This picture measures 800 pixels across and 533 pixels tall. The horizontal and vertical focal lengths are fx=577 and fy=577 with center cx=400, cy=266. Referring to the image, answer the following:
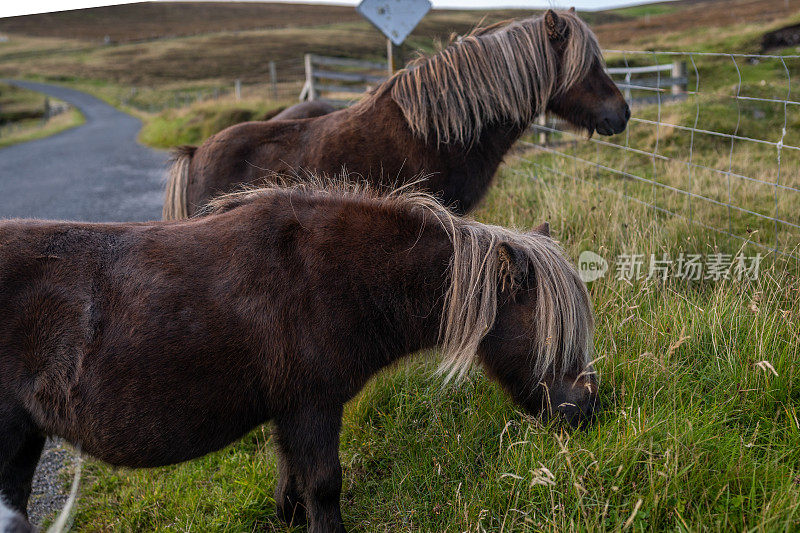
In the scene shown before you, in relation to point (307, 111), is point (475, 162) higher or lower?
lower

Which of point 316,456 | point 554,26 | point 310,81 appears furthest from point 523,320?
point 310,81

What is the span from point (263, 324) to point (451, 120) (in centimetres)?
257

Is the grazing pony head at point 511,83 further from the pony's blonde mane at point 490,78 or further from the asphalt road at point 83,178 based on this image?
the asphalt road at point 83,178

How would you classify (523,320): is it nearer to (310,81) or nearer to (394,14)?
(394,14)

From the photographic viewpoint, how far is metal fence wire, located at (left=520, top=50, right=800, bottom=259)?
5.43m

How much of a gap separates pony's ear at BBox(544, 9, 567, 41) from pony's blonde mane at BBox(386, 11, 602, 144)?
0.06ft

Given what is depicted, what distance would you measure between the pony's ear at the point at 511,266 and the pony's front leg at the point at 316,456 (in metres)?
0.97

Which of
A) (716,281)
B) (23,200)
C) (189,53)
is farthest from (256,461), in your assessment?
(189,53)

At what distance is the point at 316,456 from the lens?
8.45ft

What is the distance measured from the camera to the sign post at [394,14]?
24.8ft

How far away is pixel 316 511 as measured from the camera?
2.67m

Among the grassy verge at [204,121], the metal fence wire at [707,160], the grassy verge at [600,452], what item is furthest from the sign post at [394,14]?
the grassy verge at [204,121]

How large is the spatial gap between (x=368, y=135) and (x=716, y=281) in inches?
112

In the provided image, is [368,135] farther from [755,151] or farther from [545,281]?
[755,151]
